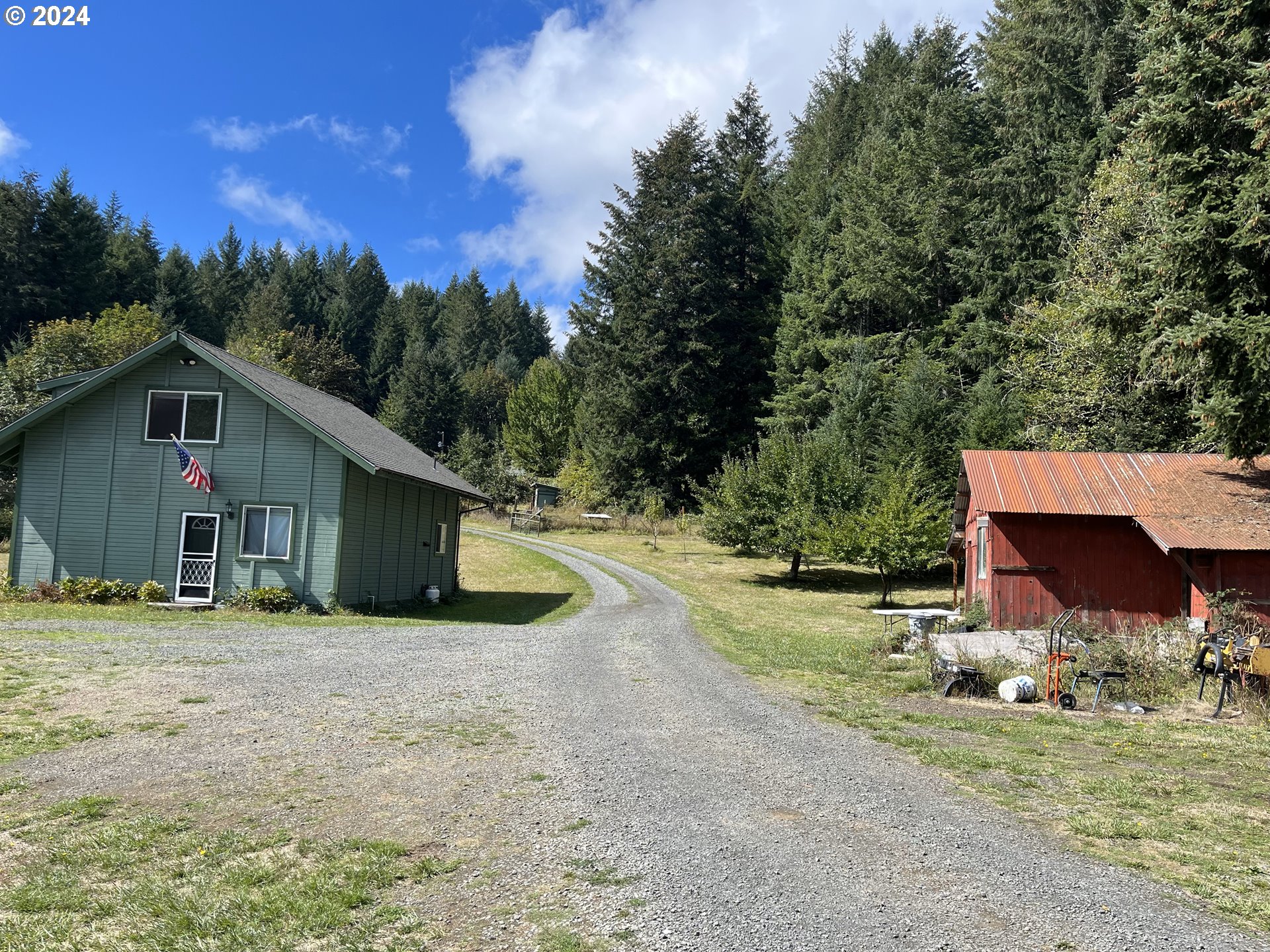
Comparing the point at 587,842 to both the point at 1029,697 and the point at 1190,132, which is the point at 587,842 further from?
the point at 1190,132

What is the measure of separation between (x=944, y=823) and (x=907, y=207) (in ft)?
147

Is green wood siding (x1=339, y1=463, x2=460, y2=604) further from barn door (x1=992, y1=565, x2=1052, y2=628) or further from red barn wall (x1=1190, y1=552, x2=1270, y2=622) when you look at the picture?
red barn wall (x1=1190, y1=552, x2=1270, y2=622)

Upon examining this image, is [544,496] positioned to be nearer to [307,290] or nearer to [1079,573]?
[1079,573]

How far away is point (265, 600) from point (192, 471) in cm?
346

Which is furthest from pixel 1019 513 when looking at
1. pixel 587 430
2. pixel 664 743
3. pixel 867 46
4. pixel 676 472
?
pixel 867 46

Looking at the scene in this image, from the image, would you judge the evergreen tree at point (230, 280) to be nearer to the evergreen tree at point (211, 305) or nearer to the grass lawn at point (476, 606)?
the evergreen tree at point (211, 305)

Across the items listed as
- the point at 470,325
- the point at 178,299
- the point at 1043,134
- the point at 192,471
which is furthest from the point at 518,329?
the point at 192,471

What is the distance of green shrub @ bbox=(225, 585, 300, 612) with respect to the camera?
62.7 feet

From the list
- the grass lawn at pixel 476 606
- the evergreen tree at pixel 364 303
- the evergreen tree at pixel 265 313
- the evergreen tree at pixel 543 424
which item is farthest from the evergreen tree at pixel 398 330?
the grass lawn at pixel 476 606

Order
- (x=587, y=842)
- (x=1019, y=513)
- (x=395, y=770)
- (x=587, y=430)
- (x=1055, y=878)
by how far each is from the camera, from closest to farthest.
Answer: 1. (x=1055, y=878)
2. (x=587, y=842)
3. (x=395, y=770)
4. (x=1019, y=513)
5. (x=587, y=430)

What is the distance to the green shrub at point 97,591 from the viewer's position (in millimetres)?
19141

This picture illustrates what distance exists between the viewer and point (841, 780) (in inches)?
277

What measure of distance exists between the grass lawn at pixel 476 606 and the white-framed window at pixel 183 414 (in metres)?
4.31

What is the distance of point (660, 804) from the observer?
6.21 m
